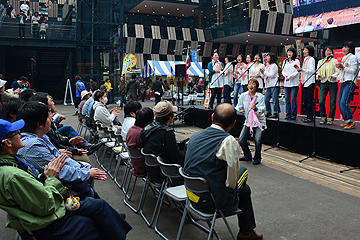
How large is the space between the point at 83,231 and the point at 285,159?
478cm

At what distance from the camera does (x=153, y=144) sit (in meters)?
3.12

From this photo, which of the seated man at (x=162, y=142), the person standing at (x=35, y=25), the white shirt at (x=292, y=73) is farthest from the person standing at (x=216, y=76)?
the person standing at (x=35, y=25)

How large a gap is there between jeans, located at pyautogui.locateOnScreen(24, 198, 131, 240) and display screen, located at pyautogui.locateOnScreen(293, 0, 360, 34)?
8.89 m

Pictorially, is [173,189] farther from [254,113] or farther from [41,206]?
[254,113]

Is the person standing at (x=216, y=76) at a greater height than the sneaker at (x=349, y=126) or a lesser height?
greater

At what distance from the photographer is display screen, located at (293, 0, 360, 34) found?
826 cm

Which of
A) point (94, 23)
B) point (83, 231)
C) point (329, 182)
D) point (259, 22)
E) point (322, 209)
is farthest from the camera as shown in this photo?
point (259, 22)

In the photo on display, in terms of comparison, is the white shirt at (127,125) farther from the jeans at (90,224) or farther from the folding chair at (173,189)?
the jeans at (90,224)

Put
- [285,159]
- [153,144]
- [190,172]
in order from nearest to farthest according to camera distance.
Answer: [190,172] → [153,144] → [285,159]

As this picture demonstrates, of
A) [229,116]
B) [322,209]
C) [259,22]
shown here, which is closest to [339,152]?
[322,209]

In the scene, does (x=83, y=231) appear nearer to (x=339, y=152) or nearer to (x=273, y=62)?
(x=339, y=152)

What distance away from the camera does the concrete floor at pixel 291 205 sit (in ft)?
9.78

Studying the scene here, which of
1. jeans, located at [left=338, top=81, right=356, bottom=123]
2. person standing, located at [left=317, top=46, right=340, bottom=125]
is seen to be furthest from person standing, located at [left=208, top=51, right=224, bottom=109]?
jeans, located at [left=338, top=81, right=356, bottom=123]

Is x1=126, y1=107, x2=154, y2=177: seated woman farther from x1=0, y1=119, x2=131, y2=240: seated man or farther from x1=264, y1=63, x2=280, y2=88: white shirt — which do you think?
x1=264, y1=63, x2=280, y2=88: white shirt
